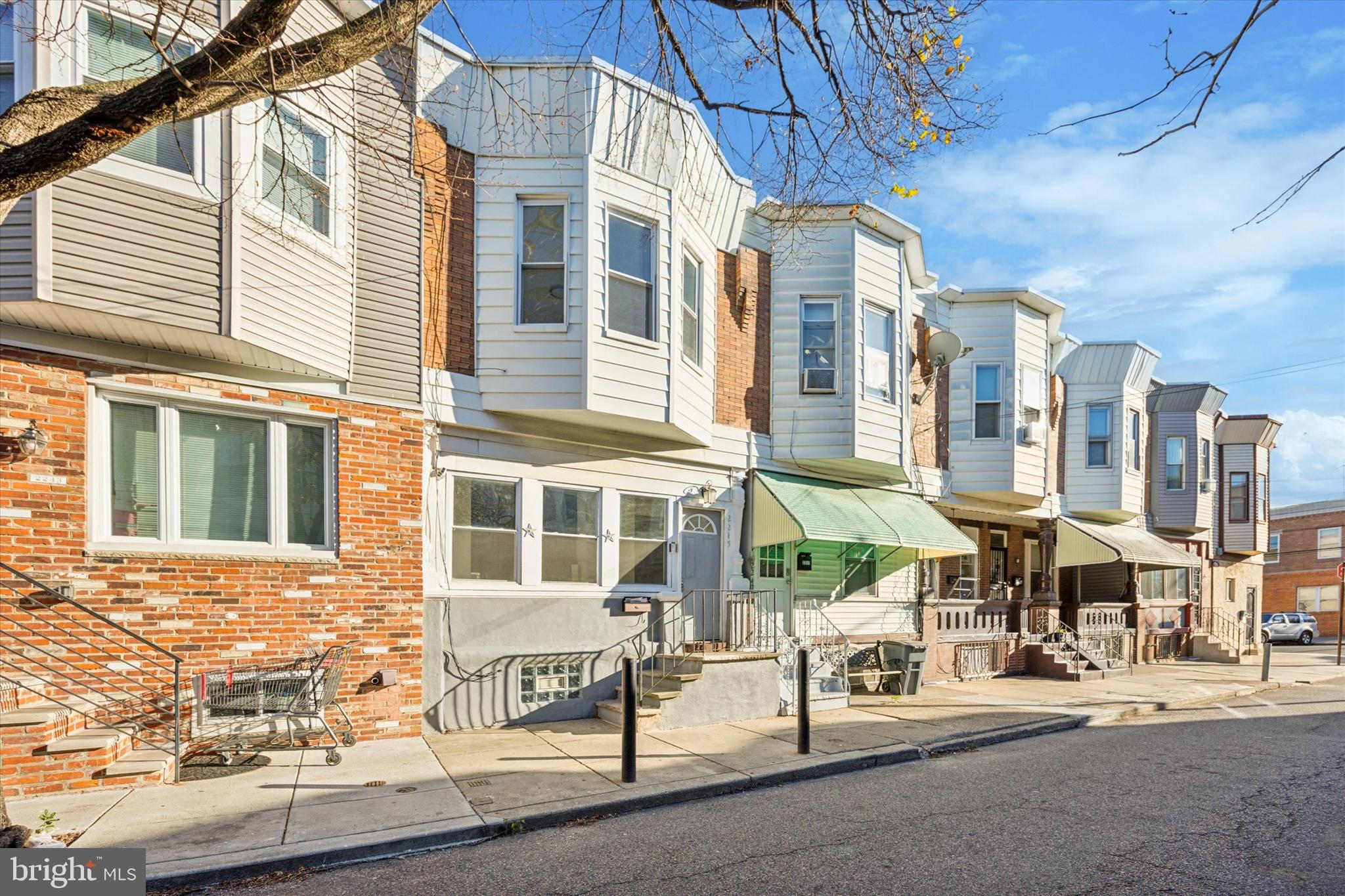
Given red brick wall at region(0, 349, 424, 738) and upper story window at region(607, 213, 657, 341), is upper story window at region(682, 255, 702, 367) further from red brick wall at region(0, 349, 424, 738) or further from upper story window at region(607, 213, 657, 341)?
red brick wall at region(0, 349, 424, 738)

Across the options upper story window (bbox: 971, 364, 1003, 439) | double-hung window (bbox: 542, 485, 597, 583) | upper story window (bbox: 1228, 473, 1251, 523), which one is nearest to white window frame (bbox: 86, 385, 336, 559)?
double-hung window (bbox: 542, 485, 597, 583)

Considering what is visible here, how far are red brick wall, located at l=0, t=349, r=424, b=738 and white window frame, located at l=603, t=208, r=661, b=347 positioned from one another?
276 centimetres

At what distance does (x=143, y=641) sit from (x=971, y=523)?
52.3ft

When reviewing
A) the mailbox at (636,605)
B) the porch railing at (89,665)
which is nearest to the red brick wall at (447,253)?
the mailbox at (636,605)

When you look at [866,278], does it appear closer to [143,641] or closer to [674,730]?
[674,730]

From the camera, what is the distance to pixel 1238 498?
28.6m

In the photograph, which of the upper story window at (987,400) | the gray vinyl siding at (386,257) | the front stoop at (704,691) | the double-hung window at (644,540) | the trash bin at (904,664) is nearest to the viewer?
the gray vinyl siding at (386,257)

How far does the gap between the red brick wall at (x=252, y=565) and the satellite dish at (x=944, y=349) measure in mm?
10586

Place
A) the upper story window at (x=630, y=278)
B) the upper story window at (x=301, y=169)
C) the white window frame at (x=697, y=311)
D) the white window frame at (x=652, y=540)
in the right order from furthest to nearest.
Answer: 1. the white window frame at (x=697, y=311)
2. the white window frame at (x=652, y=540)
3. the upper story window at (x=630, y=278)
4. the upper story window at (x=301, y=169)

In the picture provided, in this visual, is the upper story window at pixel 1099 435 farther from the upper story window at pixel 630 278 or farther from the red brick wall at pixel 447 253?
the red brick wall at pixel 447 253

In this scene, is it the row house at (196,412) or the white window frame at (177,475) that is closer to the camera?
the row house at (196,412)

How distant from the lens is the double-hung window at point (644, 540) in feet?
39.0

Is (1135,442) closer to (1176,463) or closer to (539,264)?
(1176,463)

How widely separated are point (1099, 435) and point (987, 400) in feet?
18.0
